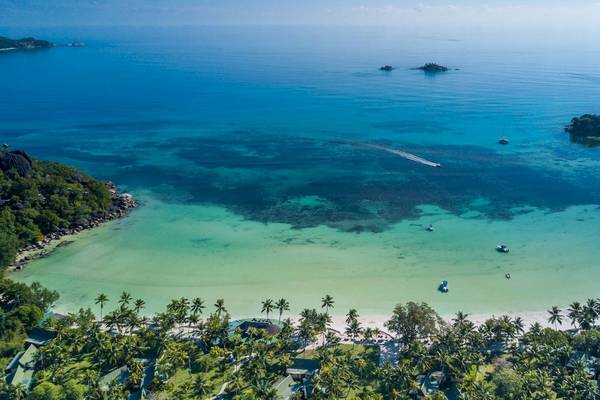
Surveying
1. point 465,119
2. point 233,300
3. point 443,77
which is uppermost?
point 443,77

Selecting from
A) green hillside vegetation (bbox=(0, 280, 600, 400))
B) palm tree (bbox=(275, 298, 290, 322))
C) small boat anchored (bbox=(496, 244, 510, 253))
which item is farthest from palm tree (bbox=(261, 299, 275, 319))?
small boat anchored (bbox=(496, 244, 510, 253))

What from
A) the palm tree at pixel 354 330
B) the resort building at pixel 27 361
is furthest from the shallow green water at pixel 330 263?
the resort building at pixel 27 361

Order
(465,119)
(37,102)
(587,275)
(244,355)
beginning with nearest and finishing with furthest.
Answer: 1. (244,355)
2. (587,275)
3. (465,119)
4. (37,102)

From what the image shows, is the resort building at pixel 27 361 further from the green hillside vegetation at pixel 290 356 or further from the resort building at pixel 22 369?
the green hillside vegetation at pixel 290 356

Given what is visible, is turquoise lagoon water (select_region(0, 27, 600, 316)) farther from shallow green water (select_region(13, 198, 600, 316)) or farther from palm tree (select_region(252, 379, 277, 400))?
palm tree (select_region(252, 379, 277, 400))

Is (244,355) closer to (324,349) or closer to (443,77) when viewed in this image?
(324,349)

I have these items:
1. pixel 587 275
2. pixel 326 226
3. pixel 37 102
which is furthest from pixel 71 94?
pixel 587 275

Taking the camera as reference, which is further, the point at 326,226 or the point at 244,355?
the point at 326,226
